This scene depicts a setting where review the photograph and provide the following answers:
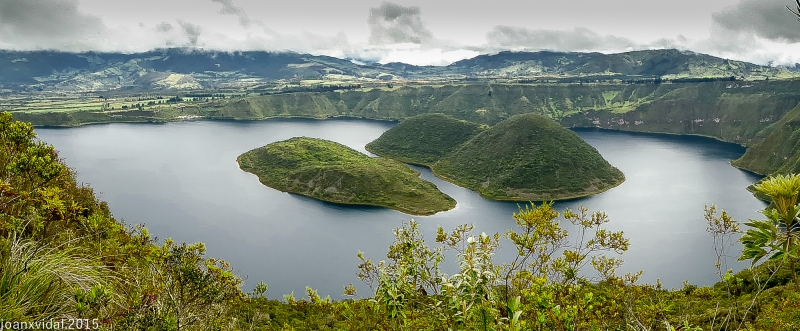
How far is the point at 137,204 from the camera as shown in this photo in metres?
95.9

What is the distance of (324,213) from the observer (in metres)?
97.0

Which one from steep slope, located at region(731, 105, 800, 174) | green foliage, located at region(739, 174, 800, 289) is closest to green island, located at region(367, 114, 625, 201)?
steep slope, located at region(731, 105, 800, 174)

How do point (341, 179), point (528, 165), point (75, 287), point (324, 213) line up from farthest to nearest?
point (528, 165), point (341, 179), point (324, 213), point (75, 287)

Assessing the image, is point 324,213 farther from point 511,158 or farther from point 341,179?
point 511,158

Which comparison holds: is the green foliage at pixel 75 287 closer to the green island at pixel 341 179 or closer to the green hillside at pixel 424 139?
the green island at pixel 341 179

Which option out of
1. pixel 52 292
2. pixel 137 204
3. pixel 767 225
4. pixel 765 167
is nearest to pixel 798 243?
pixel 767 225

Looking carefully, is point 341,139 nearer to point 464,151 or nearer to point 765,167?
point 464,151

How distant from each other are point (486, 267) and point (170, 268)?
23.9 ft

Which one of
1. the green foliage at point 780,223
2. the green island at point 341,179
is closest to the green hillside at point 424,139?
the green island at point 341,179

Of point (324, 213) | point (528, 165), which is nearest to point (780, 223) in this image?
point (324, 213)

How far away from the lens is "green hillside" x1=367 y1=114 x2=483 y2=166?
154 m

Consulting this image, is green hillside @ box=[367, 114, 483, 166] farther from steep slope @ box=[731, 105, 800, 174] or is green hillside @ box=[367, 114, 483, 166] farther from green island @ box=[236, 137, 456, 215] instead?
steep slope @ box=[731, 105, 800, 174]

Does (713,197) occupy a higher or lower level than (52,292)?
lower

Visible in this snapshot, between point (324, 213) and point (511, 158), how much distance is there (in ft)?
196
